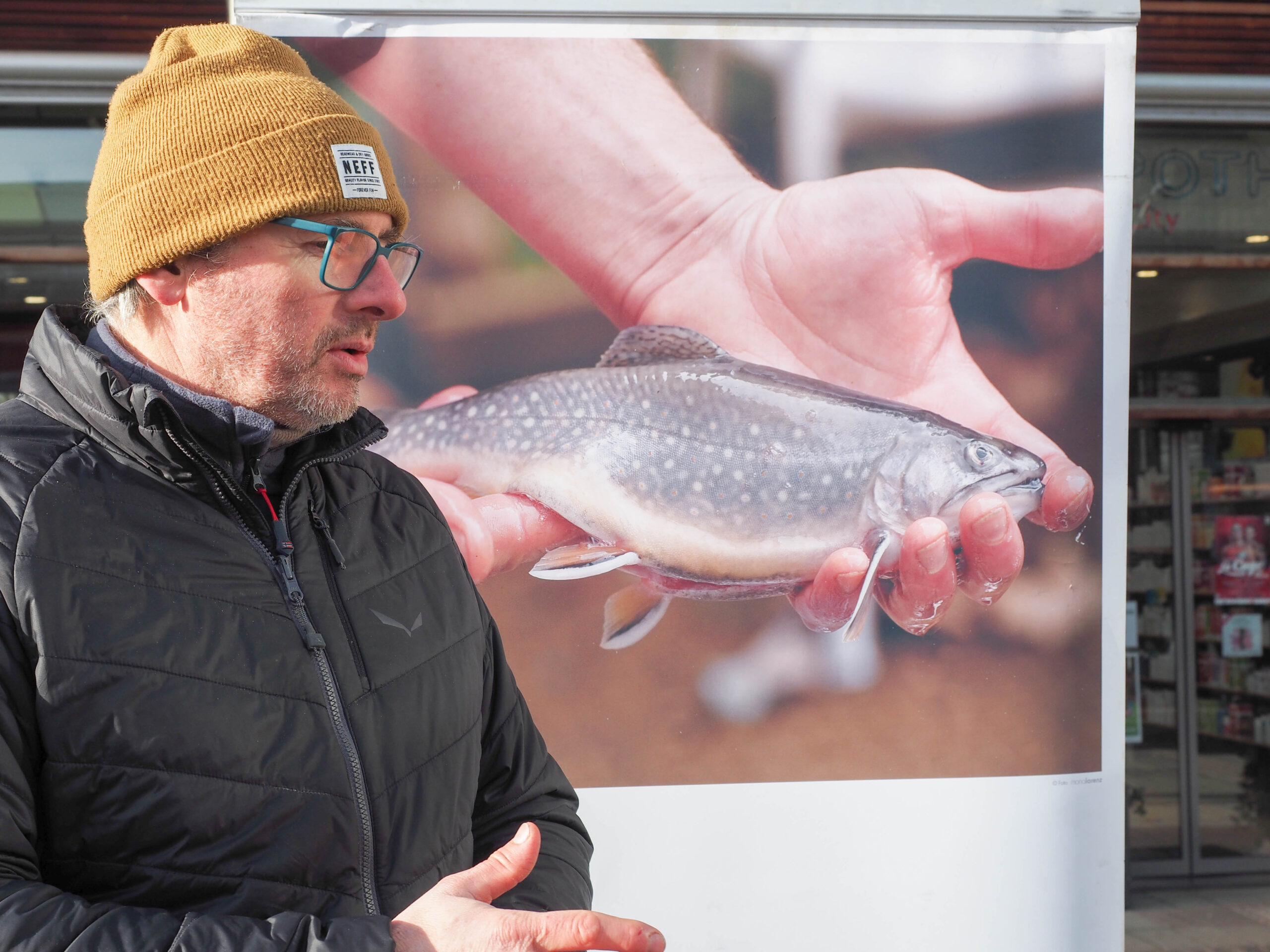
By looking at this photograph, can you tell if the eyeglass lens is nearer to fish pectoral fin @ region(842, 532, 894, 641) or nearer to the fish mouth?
fish pectoral fin @ region(842, 532, 894, 641)

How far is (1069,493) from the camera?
7.57ft

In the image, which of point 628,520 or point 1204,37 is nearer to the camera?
point 628,520

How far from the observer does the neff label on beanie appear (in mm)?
1123

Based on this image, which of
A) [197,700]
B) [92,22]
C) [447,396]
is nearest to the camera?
[197,700]

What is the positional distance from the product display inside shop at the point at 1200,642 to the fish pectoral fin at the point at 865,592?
3006 mm

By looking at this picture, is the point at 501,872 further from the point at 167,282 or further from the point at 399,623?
the point at 167,282

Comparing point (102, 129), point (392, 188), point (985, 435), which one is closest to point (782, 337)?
point (985, 435)

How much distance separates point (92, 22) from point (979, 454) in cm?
273

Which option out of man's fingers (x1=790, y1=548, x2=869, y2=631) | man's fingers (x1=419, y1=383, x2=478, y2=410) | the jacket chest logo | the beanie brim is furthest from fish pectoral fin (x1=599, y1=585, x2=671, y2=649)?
the beanie brim

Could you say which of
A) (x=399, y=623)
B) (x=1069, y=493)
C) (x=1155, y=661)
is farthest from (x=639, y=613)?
A: (x=1155, y=661)

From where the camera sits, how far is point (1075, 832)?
2.31 m

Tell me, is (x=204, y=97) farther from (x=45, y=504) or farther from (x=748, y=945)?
(x=748, y=945)

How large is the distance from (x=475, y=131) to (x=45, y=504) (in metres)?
1.45

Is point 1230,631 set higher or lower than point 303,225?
lower
